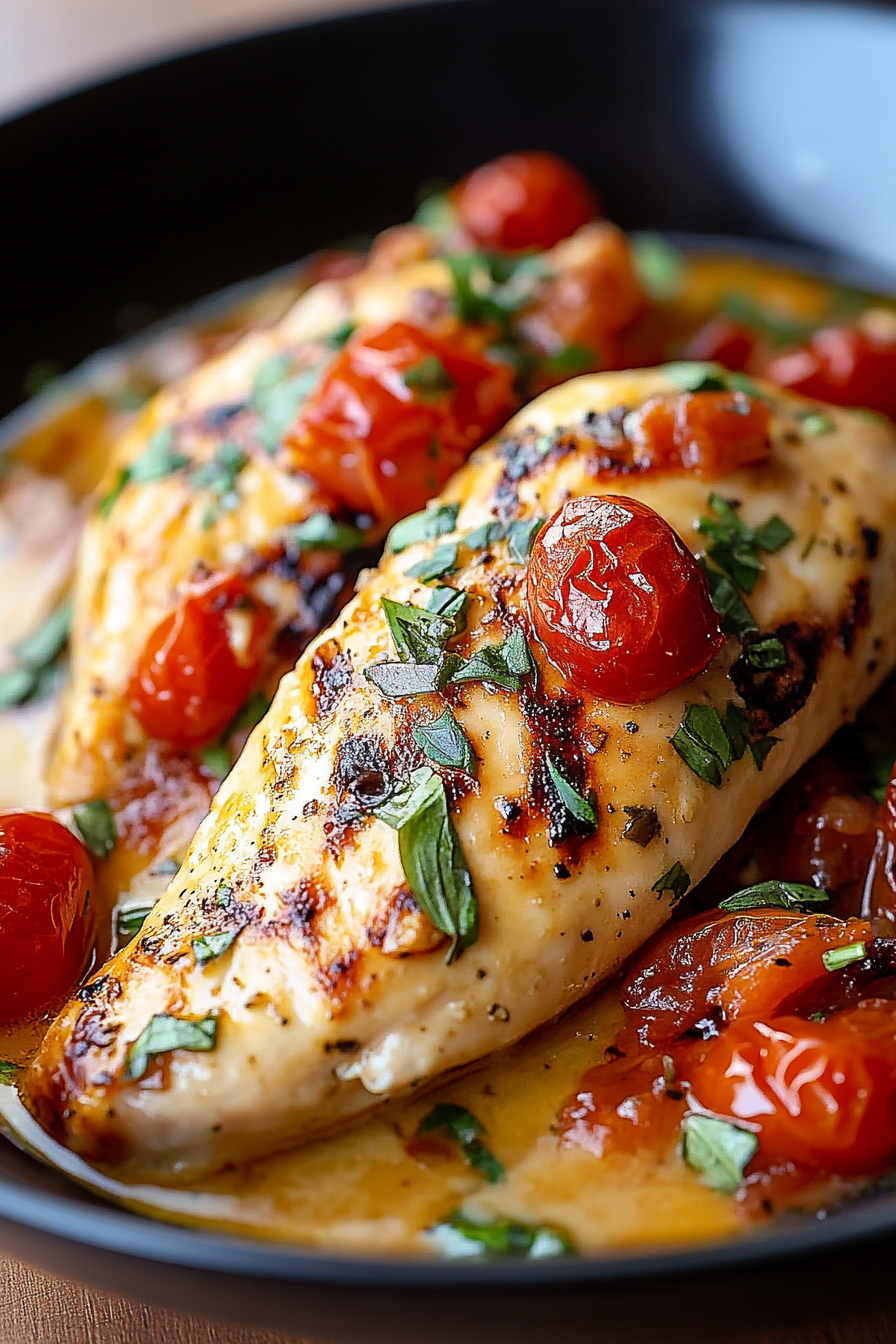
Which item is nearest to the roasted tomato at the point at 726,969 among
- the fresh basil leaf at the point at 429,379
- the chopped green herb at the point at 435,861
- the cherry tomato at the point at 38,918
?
the chopped green herb at the point at 435,861

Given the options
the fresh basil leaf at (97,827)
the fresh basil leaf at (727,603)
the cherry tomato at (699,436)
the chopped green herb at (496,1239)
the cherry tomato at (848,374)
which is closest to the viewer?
the chopped green herb at (496,1239)

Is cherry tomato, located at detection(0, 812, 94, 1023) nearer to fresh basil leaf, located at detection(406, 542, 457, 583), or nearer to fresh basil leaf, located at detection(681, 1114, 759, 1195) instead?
fresh basil leaf, located at detection(406, 542, 457, 583)

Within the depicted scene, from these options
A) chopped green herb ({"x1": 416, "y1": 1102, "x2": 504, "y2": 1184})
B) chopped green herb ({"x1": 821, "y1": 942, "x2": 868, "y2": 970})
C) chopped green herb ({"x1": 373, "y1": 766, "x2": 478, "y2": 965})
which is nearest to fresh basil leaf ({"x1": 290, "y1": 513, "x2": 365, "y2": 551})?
chopped green herb ({"x1": 373, "y1": 766, "x2": 478, "y2": 965})

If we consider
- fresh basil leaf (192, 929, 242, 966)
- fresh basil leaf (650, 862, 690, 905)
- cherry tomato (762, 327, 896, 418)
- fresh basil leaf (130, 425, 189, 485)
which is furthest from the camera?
cherry tomato (762, 327, 896, 418)

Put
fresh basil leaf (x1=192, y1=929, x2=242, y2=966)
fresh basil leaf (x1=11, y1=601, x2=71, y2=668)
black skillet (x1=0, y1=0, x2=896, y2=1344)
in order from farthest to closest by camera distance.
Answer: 1. black skillet (x1=0, y1=0, x2=896, y2=1344)
2. fresh basil leaf (x1=11, y1=601, x2=71, y2=668)
3. fresh basil leaf (x1=192, y1=929, x2=242, y2=966)

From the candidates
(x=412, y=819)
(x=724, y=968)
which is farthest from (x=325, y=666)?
(x=724, y=968)

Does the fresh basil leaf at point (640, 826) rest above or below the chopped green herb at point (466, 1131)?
above

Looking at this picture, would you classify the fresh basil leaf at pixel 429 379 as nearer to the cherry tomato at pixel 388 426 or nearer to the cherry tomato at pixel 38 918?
the cherry tomato at pixel 388 426
